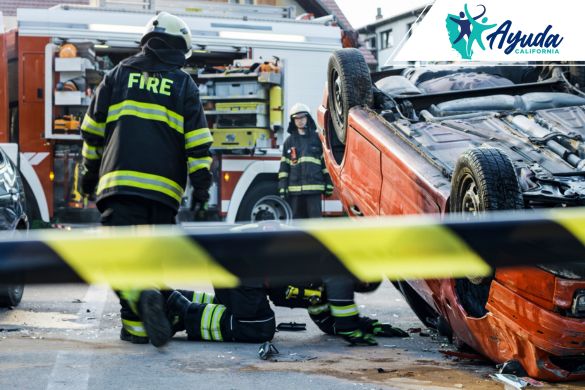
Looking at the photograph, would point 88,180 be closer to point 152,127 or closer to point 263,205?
point 152,127

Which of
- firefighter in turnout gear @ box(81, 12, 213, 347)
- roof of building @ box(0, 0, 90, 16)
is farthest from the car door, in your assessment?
roof of building @ box(0, 0, 90, 16)

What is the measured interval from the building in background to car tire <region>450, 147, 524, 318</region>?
5103 centimetres

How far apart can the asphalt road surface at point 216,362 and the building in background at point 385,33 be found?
50.2 meters

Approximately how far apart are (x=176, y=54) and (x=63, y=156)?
18.6 ft

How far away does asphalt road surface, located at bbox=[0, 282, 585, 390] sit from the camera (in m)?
4.54

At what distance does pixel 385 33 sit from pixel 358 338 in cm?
5588

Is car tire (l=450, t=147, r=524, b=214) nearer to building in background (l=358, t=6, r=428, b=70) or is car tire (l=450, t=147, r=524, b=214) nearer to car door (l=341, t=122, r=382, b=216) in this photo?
car door (l=341, t=122, r=382, b=216)

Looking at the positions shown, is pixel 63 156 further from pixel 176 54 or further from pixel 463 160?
pixel 463 160

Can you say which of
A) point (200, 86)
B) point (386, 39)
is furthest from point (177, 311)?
point (386, 39)

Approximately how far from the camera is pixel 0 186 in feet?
21.9

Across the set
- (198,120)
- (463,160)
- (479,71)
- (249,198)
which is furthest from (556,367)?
(249,198)

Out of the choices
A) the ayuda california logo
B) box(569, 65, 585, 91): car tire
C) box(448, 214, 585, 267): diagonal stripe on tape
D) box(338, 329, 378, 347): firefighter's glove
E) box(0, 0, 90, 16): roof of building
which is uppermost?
box(0, 0, 90, 16): roof of building

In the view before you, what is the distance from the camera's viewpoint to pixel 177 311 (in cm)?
572


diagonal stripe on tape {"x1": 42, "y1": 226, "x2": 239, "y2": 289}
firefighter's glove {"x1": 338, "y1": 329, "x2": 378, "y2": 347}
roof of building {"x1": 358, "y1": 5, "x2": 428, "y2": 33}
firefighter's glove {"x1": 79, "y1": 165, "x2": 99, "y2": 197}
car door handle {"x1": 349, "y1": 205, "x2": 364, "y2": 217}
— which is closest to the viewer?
diagonal stripe on tape {"x1": 42, "y1": 226, "x2": 239, "y2": 289}
